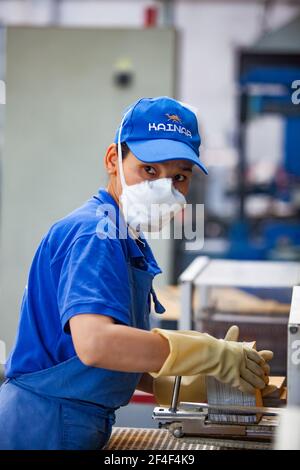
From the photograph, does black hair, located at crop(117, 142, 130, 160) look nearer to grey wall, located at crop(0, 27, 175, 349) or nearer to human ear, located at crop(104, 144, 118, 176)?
human ear, located at crop(104, 144, 118, 176)

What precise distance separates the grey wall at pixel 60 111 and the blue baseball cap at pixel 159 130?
107 inches

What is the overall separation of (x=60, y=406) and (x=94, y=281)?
0.30m

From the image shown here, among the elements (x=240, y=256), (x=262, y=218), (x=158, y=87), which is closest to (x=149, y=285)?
(x=158, y=87)

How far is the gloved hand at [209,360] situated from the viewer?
154 cm

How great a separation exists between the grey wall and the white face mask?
8.96 feet

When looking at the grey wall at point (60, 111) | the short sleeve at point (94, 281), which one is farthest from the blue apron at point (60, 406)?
the grey wall at point (60, 111)

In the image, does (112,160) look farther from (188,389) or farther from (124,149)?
(188,389)

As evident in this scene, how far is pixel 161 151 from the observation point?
5.34 feet

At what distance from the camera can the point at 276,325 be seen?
312 centimetres

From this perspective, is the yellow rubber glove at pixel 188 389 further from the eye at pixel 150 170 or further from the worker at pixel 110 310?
the eye at pixel 150 170

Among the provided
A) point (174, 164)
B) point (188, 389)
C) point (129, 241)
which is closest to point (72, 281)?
point (129, 241)

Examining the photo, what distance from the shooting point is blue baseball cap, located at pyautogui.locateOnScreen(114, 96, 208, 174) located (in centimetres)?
164

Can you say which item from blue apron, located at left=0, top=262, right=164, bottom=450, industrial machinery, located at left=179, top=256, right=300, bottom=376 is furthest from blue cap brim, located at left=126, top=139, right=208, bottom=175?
industrial machinery, located at left=179, top=256, right=300, bottom=376

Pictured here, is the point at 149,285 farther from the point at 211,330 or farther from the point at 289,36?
the point at 289,36
